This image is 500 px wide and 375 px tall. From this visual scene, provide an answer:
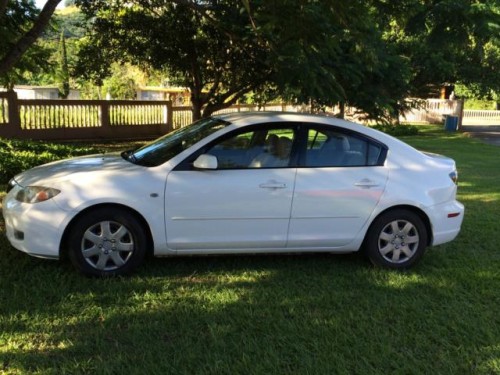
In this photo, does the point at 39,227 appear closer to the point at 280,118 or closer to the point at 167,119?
the point at 280,118

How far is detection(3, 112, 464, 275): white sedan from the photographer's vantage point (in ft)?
15.5

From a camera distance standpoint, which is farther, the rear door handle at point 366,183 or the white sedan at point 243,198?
the rear door handle at point 366,183

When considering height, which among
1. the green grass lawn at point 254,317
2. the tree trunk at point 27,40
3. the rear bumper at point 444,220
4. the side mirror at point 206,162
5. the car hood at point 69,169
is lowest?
the green grass lawn at point 254,317

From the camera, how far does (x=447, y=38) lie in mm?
6449

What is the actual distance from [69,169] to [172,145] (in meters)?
1.00

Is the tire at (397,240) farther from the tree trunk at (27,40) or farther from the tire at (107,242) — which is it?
the tree trunk at (27,40)

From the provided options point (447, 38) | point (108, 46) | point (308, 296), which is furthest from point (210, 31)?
point (308, 296)

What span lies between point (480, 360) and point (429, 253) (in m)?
2.36

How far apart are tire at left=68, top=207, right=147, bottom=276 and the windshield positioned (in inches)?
24.5

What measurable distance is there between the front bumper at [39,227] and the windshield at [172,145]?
94cm

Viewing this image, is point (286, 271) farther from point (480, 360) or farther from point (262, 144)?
point (480, 360)

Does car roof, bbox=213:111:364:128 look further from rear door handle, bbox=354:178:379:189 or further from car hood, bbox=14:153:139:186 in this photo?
car hood, bbox=14:153:139:186

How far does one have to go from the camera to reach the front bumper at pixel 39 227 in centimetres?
462

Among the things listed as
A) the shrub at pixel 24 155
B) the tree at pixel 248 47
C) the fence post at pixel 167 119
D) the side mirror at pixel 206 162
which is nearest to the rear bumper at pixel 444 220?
the side mirror at pixel 206 162
